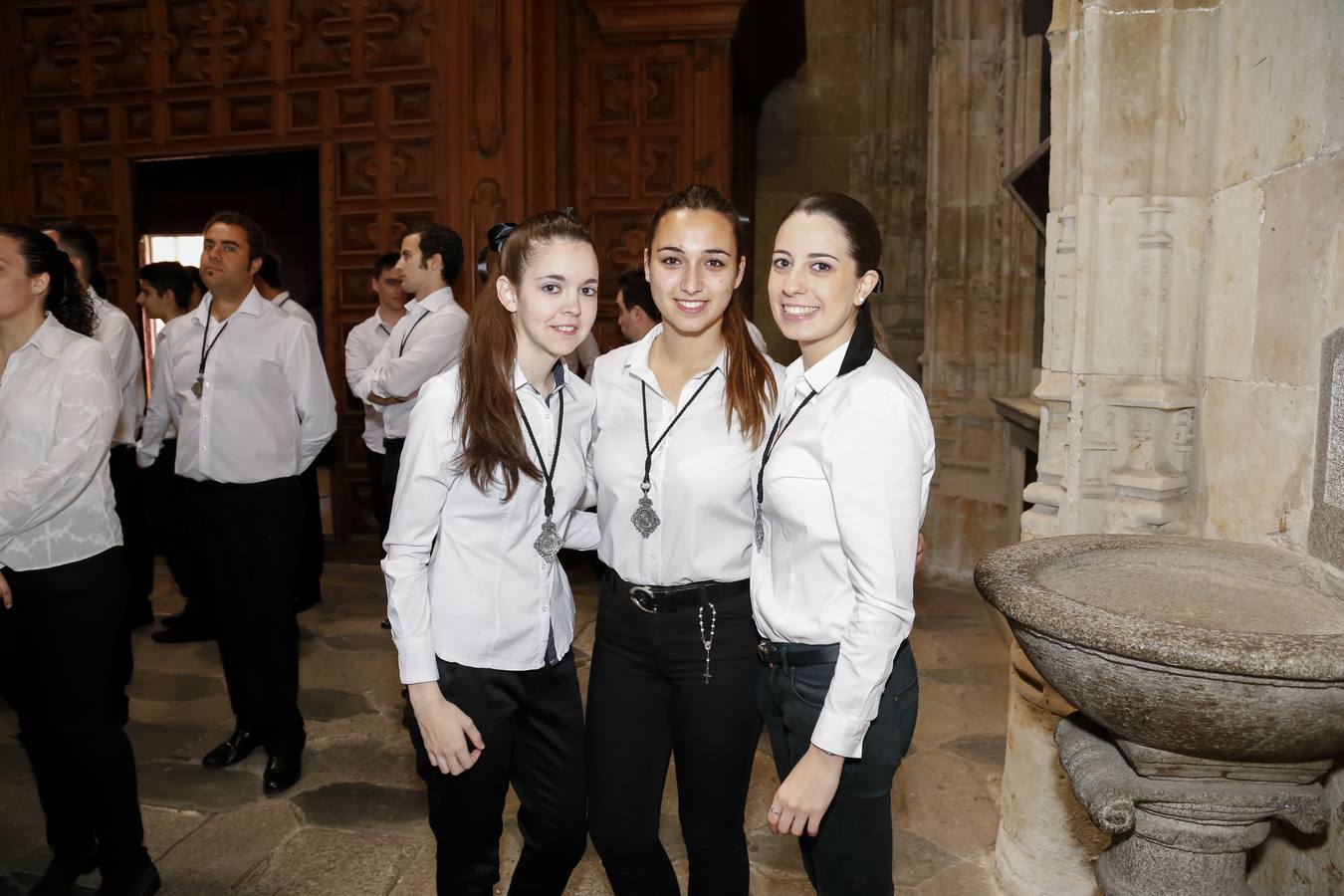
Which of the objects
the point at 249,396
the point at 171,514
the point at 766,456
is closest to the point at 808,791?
the point at 766,456

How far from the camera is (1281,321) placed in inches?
91.0

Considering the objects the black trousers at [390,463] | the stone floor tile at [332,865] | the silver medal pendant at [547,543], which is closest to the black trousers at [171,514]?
the black trousers at [390,463]

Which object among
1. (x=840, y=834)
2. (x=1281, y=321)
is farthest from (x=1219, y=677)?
(x=1281, y=321)

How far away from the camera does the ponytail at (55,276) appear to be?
2814mm

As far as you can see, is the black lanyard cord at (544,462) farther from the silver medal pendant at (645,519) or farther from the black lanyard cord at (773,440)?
the black lanyard cord at (773,440)

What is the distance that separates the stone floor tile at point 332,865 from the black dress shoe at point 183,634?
2403 mm

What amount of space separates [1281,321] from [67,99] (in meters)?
7.63

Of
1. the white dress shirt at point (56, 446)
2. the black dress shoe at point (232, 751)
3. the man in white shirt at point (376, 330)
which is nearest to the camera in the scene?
the white dress shirt at point (56, 446)

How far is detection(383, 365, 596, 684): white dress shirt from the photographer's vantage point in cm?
200

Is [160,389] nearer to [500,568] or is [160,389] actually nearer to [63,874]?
[63,874]

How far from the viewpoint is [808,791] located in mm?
1758

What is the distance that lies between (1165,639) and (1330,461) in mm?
803

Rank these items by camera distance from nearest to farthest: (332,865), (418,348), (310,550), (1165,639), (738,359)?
(1165,639)
(738,359)
(332,865)
(418,348)
(310,550)

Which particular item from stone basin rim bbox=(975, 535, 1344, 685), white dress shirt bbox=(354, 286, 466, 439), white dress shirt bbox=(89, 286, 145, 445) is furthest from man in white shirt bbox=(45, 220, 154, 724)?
stone basin rim bbox=(975, 535, 1344, 685)
